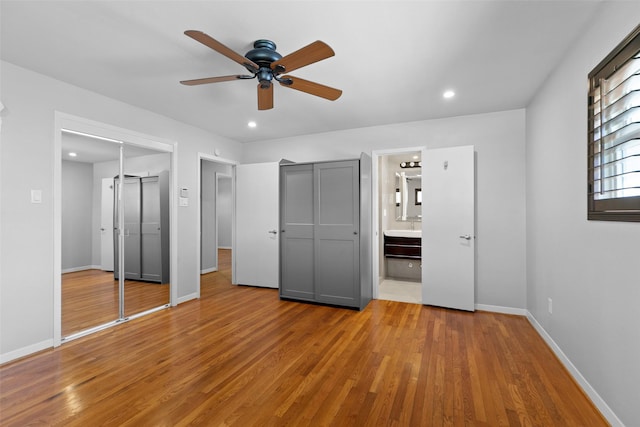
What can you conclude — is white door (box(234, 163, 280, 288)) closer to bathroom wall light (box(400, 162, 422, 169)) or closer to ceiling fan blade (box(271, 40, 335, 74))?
bathroom wall light (box(400, 162, 422, 169))

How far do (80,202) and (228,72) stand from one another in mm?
2140

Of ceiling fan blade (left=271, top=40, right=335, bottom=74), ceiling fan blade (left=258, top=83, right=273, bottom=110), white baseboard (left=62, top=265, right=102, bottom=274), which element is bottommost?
white baseboard (left=62, top=265, right=102, bottom=274)

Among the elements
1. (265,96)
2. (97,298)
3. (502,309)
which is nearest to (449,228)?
(502,309)

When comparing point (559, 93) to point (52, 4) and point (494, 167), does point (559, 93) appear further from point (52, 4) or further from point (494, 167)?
point (52, 4)

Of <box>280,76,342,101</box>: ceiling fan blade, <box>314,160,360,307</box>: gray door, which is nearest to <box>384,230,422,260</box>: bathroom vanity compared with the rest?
<box>314,160,360,307</box>: gray door

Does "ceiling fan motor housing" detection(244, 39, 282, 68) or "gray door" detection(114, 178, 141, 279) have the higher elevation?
"ceiling fan motor housing" detection(244, 39, 282, 68)

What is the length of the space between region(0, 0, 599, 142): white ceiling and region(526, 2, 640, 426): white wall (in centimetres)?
28

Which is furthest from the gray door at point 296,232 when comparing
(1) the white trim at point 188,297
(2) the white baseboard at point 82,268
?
(2) the white baseboard at point 82,268

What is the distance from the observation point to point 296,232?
4.43m

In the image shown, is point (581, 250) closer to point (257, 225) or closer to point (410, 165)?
point (410, 165)

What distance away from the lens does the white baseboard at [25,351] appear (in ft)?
8.31

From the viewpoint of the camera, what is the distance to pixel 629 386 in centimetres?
162

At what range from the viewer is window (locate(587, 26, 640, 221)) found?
1581mm

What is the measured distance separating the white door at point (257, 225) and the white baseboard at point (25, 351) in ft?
9.04
